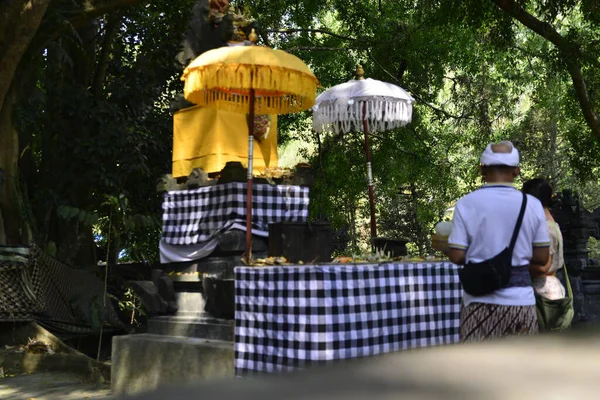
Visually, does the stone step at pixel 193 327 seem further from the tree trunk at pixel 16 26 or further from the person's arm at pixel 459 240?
the tree trunk at pixel 16 26

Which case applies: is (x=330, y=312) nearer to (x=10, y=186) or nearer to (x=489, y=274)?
(x=489, y=274)

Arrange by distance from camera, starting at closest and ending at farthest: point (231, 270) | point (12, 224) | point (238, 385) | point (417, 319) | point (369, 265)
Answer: point (238, 385), point (369, 265), point (417, 319), point (231, 270), point (12, 224)

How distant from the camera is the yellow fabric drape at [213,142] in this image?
7.88 metres

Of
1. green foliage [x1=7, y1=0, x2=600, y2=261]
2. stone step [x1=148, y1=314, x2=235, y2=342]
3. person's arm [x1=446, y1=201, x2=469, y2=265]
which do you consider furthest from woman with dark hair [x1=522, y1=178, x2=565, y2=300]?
green foliage [x1=7, y1=0, x2=600, y2=261]

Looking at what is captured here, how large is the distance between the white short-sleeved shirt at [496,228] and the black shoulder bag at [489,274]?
0.05m

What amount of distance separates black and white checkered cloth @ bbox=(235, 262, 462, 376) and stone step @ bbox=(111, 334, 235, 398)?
60 cm

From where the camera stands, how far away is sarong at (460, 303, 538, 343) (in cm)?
386

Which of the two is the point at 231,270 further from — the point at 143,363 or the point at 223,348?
the point at 143,363

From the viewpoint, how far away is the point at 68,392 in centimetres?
851

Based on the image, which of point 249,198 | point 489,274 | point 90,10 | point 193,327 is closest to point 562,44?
point 90,10

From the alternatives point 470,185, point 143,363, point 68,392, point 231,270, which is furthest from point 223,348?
point 470,185

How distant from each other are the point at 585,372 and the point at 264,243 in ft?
22.0

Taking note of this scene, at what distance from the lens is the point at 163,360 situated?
7527mm

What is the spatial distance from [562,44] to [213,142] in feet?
23.1
